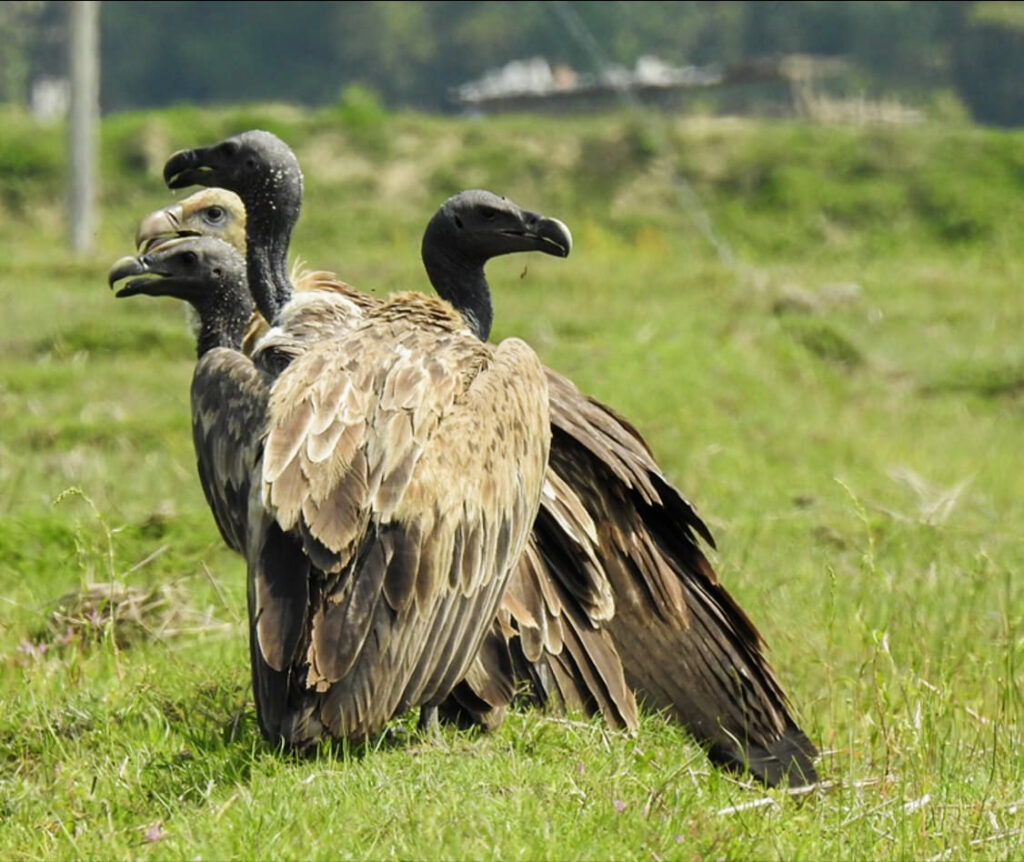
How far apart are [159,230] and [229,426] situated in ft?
7.04

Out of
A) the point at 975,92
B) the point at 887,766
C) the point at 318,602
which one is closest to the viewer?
the point at 318,602

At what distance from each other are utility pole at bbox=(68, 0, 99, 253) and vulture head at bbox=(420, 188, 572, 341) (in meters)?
13.2

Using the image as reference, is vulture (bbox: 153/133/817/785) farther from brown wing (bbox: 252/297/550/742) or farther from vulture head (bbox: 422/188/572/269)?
brown wing (bbox: 252/297/550/742)

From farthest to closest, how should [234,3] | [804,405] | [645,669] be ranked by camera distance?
[234,3], [804,405], [645,669]

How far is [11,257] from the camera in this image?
1753 centimetres

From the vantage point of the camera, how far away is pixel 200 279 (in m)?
5.45

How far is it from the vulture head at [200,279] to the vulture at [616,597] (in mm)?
186

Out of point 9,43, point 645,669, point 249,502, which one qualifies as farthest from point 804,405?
point 9,43

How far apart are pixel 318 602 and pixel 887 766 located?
1385 millimetres

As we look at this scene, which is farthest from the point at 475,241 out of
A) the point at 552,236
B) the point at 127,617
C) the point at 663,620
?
the point at 127,617

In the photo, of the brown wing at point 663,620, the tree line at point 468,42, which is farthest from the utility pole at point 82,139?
the brown wing at point 663,620

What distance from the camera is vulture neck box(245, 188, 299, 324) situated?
5246mm

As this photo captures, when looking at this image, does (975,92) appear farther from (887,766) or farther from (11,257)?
(887,766)

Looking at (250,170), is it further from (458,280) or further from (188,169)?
(458,280)
